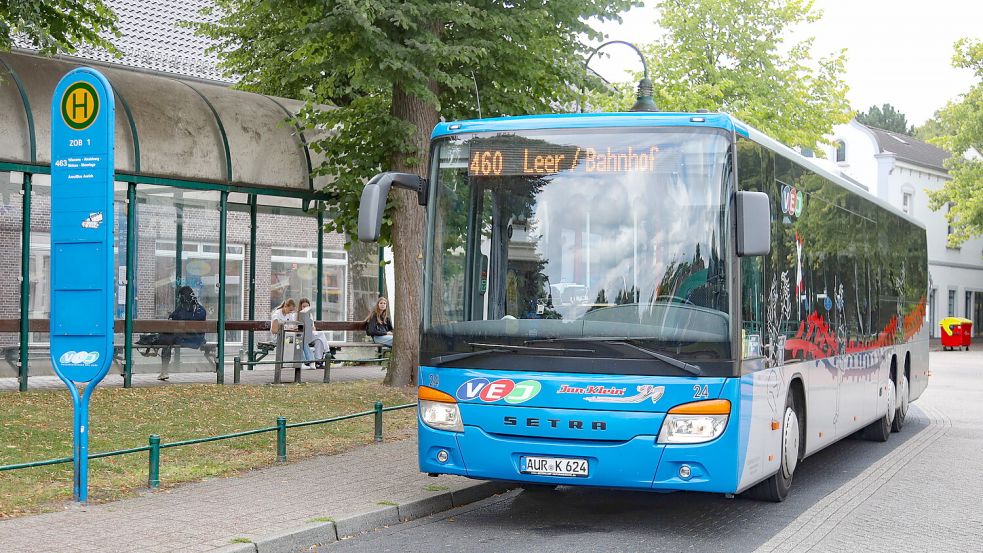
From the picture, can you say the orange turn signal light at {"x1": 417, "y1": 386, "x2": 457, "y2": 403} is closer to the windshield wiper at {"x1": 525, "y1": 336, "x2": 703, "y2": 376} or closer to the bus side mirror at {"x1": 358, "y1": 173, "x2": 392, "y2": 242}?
the windshield wiper at {"x1": 525, "y1": 336, "x2": 703, "y2": 376}

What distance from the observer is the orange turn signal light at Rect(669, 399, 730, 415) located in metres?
8.12

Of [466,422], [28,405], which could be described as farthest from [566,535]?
[28,405]

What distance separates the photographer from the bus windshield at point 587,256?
823 centimetres

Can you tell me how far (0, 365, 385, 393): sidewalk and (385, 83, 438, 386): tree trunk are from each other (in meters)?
3.17

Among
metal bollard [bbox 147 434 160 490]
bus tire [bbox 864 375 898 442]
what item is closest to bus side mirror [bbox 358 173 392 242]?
metal bollard [bbox 147 434 160 490]

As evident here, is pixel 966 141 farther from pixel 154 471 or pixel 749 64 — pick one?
pixel 154 471

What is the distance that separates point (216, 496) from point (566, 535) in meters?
2.83

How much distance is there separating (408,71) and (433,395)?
834 centimetres

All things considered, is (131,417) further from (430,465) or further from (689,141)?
(689,141)

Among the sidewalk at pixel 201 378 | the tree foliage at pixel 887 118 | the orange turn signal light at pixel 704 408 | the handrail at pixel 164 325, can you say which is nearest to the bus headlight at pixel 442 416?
the orange turn signal light at pixel 704 408

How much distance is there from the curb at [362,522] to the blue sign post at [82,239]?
6.55ft

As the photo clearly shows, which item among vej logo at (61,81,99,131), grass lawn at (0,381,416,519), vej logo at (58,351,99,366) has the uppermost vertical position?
vej logo at (61,81,99,131)

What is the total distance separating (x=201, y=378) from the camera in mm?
20750

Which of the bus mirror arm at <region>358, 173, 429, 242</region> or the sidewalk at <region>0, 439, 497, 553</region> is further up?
the bus mirror arm at <region>358, 173, 429, 242</region>
